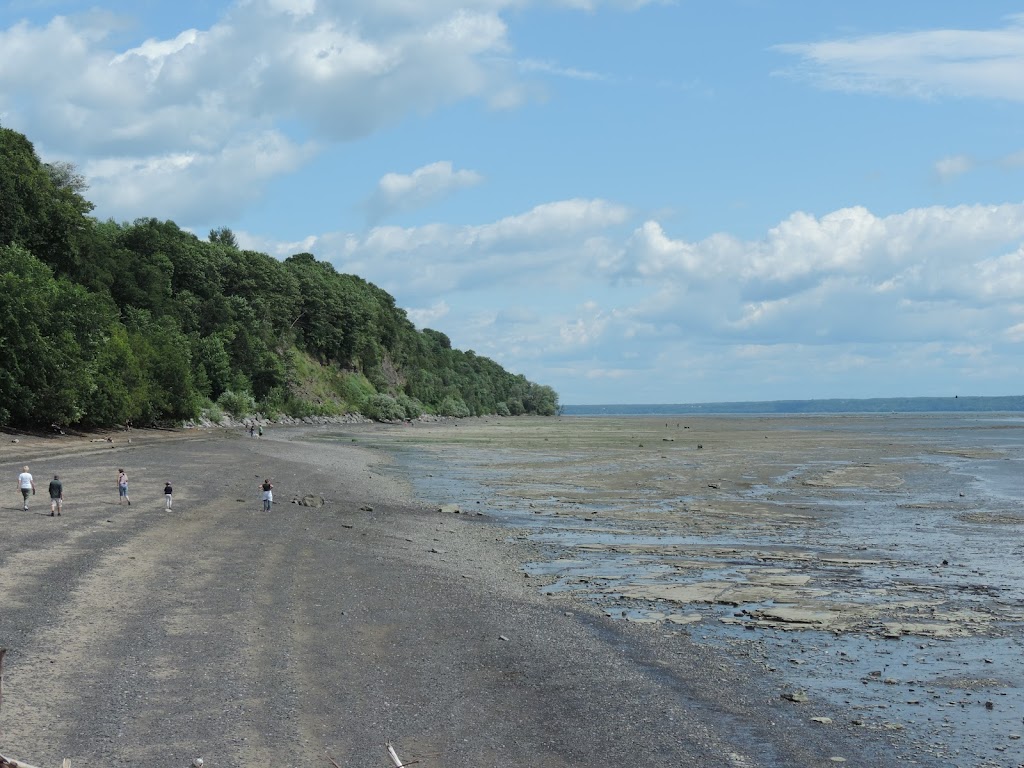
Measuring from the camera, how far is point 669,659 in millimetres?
16391

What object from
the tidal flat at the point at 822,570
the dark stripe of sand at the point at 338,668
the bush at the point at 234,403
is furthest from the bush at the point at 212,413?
the dark stripe of sand at the point at 338,668

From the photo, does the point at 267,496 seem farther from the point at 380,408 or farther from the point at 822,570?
the point at 380,408

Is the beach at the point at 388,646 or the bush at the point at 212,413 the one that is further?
the bush at the point at 212,413

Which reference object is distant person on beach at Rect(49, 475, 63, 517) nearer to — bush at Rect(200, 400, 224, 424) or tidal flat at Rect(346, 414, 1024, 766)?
tidal flat at Rect(346, 414, 1024, 766)

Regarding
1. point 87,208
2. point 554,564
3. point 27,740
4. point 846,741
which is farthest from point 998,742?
point 87,208

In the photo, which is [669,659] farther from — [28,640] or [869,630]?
[28,640]

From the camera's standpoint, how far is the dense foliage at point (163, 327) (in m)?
63.4

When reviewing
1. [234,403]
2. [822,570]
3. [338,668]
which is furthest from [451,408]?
[338,668]

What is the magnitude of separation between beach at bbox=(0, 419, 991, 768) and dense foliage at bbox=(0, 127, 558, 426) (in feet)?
106

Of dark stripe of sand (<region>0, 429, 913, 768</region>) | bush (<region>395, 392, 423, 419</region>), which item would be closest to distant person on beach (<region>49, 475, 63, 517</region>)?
dark stripe of sand (<region>0, 429, 913, 768</region>)

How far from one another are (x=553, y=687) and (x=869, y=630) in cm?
705

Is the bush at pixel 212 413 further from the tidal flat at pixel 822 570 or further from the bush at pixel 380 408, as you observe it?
the tidal flat at pixel 822 570

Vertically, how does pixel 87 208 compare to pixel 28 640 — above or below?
above

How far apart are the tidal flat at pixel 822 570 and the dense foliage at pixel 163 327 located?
25.7 m
